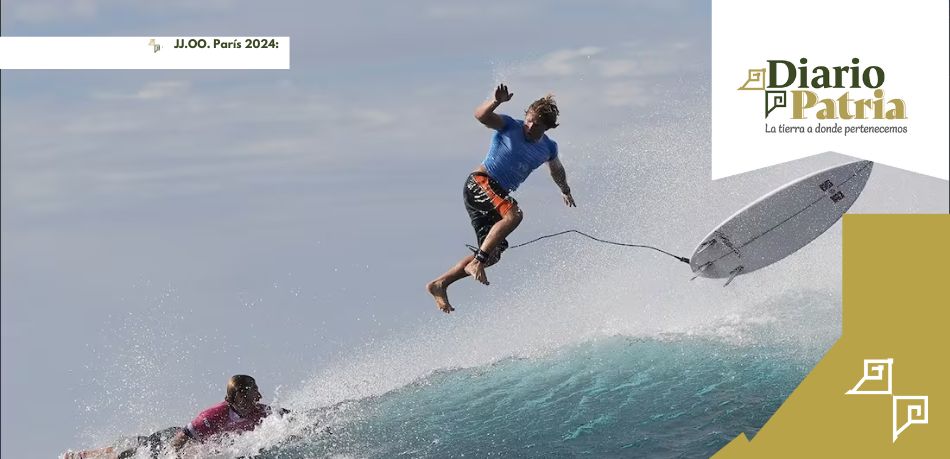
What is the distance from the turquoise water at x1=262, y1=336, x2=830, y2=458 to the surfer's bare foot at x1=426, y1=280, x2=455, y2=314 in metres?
1.77

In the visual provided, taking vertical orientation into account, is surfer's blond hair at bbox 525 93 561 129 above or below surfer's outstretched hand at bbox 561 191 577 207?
above

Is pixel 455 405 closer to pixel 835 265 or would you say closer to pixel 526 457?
pixel 526 457

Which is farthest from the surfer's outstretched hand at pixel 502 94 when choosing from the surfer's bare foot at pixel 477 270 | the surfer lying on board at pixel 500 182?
the surfer's bare foot at pixel 477 270

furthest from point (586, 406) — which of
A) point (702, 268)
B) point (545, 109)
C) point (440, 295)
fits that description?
point (545, 109)

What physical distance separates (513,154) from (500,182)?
315 millimetres

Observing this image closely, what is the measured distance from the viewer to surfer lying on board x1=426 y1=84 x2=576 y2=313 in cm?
1103

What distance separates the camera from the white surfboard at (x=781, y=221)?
44.2ft

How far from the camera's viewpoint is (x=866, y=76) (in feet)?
50.7

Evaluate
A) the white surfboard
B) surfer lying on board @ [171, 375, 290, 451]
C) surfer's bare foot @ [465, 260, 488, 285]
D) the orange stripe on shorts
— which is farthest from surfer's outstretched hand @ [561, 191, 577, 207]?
surfer lying on board @ [171, 375, 290, 451]

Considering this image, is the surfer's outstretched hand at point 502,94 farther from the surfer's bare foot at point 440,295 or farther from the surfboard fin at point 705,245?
the surfboard fin at point 705,245

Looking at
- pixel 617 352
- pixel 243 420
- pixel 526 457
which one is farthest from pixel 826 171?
pixel 243 420

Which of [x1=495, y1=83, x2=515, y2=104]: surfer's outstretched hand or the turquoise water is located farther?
the turquoise water

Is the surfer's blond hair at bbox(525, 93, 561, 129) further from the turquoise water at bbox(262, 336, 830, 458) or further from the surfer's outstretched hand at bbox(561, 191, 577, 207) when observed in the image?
the turquoise water at bbox(262, 336, 830, 458)

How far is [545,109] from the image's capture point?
36.0 ft
